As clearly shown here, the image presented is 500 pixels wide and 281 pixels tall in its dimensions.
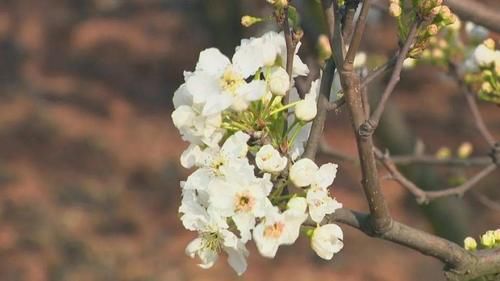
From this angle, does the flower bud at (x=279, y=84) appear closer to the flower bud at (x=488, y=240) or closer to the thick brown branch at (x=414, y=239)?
the thick brown branch at (x=414, y=239)

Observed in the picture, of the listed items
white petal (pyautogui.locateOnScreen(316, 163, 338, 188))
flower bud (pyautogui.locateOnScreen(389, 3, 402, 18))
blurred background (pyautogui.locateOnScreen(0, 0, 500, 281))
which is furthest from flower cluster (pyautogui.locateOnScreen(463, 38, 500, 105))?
blurred background (pyautogui.locateOnScreen(0, 0, 500, 281))

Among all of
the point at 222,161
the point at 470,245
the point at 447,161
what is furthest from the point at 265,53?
the point at 447,161

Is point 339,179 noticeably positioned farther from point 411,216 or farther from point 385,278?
point 385,278

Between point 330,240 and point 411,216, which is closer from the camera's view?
point 330,240

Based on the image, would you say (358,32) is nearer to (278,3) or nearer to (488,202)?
(278,3)

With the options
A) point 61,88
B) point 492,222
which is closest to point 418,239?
point 492,222

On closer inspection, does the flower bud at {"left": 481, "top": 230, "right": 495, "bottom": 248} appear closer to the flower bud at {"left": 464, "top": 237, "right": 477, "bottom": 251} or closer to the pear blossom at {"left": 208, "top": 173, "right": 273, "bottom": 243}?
the flower bud at {"left": 464, "top": 237, "right": 477, "bottom": 251}
